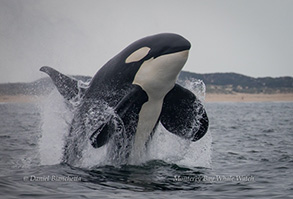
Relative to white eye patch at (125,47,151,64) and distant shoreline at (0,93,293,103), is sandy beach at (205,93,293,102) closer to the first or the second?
distant shoreline at (0,93,293,103)

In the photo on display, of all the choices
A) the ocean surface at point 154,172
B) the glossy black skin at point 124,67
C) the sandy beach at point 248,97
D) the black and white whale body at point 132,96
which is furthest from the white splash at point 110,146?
the sandy beach at point 248,97

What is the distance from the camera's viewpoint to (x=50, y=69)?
437 inches

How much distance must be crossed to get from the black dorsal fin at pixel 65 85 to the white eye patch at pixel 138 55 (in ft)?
5.34

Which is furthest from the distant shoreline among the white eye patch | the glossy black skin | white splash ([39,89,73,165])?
the white eye patch

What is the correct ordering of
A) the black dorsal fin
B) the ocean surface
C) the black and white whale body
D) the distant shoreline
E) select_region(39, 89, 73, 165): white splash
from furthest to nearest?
the distant shoreline, select_region(39, 89, 73, 165): white splash, the black dorsal fin, the black and white whale body, the ocean surface

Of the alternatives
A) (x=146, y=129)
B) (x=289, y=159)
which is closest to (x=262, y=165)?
(x=289, y=159)

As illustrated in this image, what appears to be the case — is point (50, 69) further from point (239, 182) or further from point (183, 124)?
point (239, 182)

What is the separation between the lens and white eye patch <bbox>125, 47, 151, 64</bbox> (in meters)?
9.84

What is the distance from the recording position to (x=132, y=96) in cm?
980

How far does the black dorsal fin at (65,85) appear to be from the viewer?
1071 centimetres

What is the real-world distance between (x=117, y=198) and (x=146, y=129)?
334cm

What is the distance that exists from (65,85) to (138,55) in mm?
2176

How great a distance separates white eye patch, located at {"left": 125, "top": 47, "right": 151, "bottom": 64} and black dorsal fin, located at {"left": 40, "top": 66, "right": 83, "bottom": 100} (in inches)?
64.1

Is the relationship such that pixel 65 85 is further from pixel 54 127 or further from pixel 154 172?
pixel 154 172
